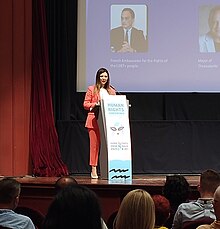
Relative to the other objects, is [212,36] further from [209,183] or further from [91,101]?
[209,183]

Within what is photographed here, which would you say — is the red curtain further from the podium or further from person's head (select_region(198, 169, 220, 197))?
person's head (select_region(198, 169, 220, 197))

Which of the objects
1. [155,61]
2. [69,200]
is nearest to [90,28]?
[155,61]

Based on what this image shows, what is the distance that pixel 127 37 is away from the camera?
7145 millimetres

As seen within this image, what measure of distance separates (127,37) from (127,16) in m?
0.27

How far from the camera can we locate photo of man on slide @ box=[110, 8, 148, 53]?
713cm

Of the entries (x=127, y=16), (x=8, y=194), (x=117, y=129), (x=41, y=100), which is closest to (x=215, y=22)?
(x=127, y=16)

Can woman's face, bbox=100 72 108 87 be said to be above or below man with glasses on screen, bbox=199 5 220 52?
below

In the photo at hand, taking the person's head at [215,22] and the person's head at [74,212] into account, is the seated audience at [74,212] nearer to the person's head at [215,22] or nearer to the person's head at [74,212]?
the person's head at [74,212]

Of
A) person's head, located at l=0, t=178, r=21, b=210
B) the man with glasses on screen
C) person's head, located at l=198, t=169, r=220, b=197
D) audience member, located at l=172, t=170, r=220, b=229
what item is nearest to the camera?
person's head, located at l=0, t=178, r=21, b=210

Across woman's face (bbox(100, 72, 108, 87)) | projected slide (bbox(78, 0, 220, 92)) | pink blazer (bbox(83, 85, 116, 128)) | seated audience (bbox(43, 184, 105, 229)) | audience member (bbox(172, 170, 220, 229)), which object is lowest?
audience member (bbox(172, 170, 220, 229))

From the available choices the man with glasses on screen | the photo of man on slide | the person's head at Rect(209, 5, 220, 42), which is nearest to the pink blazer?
the photo of man on slide

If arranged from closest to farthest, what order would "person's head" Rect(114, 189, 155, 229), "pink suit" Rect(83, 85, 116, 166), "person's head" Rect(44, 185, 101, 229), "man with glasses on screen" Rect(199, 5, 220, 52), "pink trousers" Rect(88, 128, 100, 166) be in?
"person's head" Rect(44, 185, 101, 229), "person's head" Rect(114, 189, 155, 229), "pink suit" Rect(83, 85, 116, 166), "pink trousers" Rect(88, 128, 100, 166), "man with glasses on screen" Rect(199, 5, 220, 52)

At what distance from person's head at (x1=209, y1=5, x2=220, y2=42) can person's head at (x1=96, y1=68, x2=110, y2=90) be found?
1.90 m

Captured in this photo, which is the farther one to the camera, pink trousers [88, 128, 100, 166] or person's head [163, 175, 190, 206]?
pink trousers [88, 128, 100, 166]
